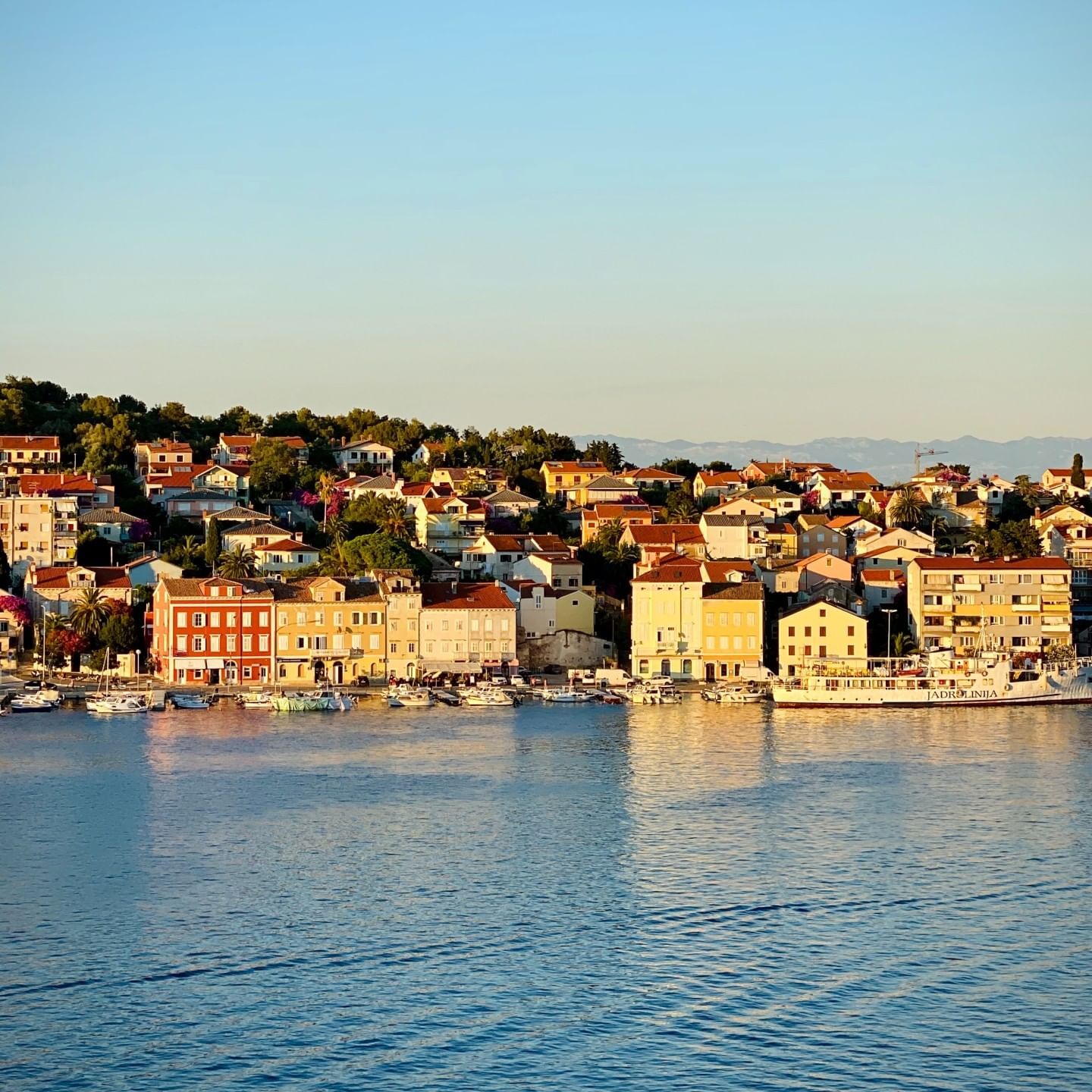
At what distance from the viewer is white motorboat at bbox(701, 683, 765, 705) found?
5672 centimetres

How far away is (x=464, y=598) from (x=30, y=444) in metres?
32.0

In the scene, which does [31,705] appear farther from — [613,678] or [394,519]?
[394,519]

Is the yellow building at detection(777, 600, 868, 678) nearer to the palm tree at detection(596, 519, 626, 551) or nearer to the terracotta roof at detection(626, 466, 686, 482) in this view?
the palm tree at detection(596, 519, 626, 551)

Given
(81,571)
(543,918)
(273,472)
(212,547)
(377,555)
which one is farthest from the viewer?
(273,472)

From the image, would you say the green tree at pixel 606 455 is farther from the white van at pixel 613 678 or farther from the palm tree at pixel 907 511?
the white van at pixel 613 678

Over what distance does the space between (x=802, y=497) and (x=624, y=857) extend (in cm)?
5672

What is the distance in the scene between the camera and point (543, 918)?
89.4ft

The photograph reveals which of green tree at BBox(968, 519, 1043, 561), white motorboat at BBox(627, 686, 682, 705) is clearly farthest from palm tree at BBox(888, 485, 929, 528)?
white motorboat at BBox(627, 686, 682, 705)

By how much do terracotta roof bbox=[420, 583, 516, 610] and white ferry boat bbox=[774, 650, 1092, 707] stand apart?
9383mm

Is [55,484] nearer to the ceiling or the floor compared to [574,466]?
nearer to the floor

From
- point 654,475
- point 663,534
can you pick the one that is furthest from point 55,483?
point 654,475

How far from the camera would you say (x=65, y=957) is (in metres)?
24.9

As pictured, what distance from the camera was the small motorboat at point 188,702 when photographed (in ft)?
179

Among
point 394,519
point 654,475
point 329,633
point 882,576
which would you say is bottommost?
point 329,633
